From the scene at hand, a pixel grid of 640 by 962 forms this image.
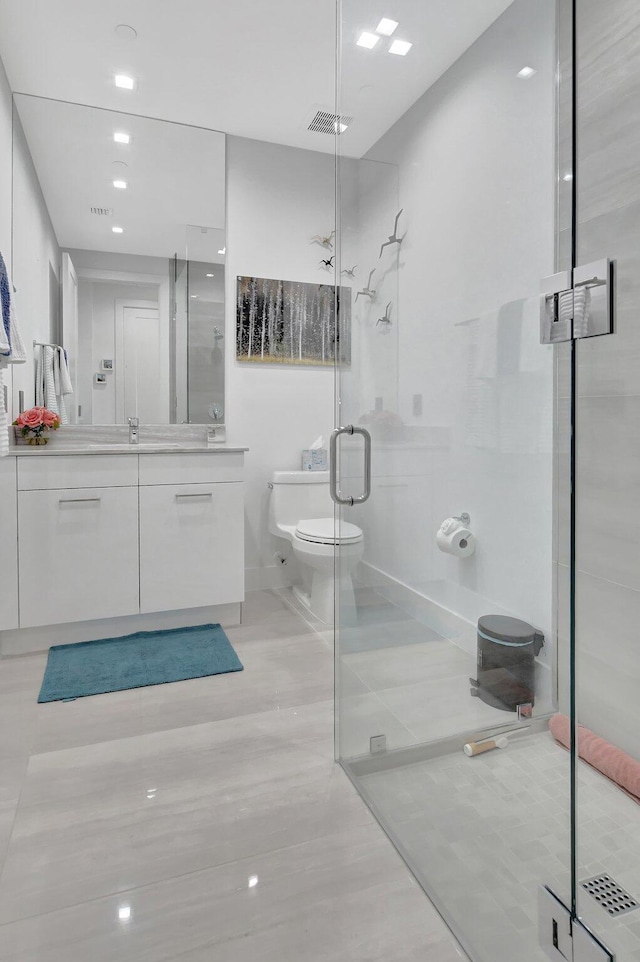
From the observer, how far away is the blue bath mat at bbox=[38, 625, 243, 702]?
84.6 inches

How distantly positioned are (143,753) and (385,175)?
68.8 inches

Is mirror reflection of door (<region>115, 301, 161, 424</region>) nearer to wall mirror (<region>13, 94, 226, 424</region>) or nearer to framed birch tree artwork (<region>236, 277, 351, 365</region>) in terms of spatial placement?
wall mirror (<region>13, 94, 226, 424</region>)

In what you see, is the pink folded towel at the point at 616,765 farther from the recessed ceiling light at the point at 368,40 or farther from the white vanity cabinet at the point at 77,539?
the white vanity cabinet at the point at 77,539

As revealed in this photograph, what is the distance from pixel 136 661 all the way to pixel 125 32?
8.27ft

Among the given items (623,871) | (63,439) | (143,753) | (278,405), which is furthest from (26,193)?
(623,871)

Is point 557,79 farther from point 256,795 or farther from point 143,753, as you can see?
point 143,753

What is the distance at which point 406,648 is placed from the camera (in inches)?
54.2

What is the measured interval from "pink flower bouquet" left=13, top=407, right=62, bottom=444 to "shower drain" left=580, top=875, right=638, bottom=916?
2594 millimetres

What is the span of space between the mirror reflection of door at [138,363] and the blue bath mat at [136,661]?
3.79 ft

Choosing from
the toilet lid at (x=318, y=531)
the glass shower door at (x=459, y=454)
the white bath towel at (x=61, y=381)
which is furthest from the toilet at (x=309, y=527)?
the white bath towel at (x=61, y=381)

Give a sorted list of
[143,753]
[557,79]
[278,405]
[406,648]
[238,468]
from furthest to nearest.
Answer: [278,405]
[238,468]
[143,753]
[406,648]
[557,79]

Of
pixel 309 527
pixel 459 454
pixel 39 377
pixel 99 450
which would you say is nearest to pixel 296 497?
pixel 309 527

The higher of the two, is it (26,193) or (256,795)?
(26,193)

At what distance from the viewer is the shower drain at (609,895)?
0.98 m
